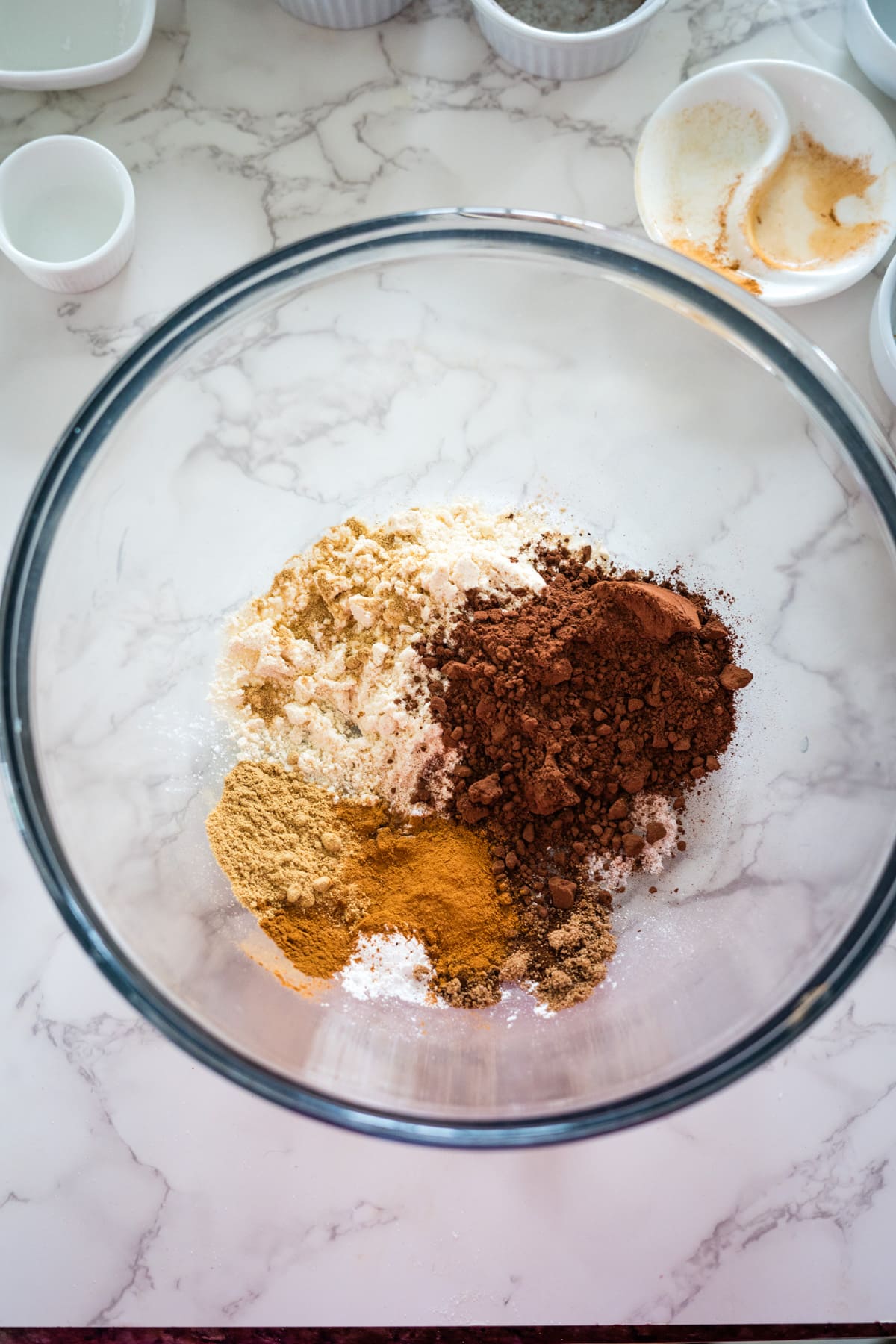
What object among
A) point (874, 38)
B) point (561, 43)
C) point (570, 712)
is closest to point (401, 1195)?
point (570, 712)

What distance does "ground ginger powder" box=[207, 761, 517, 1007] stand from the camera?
124 cm

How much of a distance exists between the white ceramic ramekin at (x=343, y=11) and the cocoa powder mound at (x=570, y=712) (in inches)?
33.3

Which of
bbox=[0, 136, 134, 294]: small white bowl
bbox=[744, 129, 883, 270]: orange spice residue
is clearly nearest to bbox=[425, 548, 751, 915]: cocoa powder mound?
bbox=[744, 129, 883, 270]: orange spice residue

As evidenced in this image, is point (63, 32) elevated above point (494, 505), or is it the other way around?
point (63, 32)

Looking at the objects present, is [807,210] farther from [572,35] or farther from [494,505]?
[494,505]

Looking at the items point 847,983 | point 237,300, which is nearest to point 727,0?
point 237,300

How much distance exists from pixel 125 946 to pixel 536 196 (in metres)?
1.13

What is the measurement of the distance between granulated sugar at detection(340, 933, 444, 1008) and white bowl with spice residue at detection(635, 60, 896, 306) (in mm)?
956

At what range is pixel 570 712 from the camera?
1.24 m

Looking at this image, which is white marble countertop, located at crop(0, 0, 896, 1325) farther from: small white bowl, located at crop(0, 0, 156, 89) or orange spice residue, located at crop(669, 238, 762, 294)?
small white bowl, located at crop(0, 0, 156, 89)

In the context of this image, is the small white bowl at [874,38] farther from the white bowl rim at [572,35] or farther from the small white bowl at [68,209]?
the small white bowl at [68,209]

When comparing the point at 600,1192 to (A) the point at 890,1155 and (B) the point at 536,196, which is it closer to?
(A) the point at 890,1155

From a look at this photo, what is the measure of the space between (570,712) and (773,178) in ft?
2.63

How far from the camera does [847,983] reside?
1.13m
